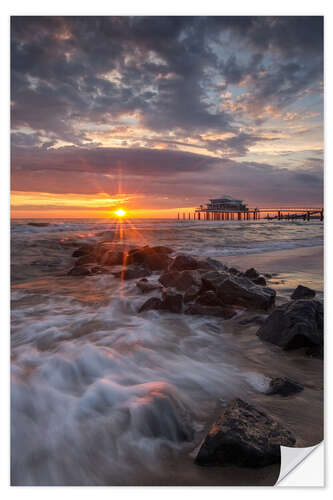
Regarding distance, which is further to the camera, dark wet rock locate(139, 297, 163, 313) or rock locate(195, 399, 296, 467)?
dark wet rock locate(139, 297, 163, 313)

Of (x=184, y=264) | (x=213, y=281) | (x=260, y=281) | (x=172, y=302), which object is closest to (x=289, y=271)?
(x=260, y=281)

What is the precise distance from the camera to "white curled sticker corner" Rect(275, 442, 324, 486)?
69.2 inches

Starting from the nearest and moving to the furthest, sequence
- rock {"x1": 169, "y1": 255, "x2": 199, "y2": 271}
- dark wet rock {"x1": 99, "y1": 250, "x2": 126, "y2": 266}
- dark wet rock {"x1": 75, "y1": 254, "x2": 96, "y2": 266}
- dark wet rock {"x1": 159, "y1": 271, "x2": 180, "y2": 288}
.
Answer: dark wet rock {"x1": 159, "y1": 271, "x2": 180, "y2": 288}
rock {"x1": 169, "y1": 255, "x2": 199, "y2": 271}
dark wet rock {"x1": 99, "y1": 250, "x2": 126, "y2": 266}
dark wet rock {"x1": 75, "y1": 254, "x2": 96, "y2": 266}

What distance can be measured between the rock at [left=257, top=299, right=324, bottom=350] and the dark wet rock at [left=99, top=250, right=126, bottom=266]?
6902 millimetres

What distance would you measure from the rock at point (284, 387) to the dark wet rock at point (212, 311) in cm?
179

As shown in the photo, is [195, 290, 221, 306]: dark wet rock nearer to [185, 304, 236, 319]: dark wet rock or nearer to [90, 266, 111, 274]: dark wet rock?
[185, 304, 236, 319]: dark wet rock

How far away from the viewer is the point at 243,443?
64.0 inches


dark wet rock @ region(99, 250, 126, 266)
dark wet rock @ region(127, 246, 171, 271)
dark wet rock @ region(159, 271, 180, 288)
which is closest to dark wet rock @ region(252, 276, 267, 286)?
dark wet rock @ region(159, 271, 180, 288)

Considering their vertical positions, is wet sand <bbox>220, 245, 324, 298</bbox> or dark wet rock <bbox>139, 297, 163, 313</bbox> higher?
wet sand <bbox>220, 245, 324, 298</bbox>

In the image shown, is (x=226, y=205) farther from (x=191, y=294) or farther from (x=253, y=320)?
(x=253, y=320)

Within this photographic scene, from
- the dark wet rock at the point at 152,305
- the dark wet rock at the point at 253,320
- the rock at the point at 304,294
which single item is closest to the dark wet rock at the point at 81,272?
the dark wet rock at the point at 152,305
